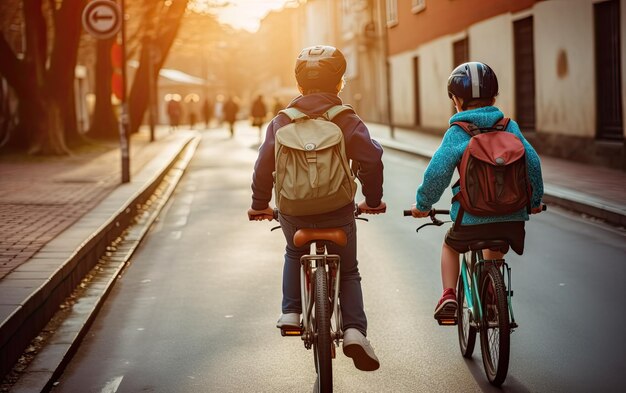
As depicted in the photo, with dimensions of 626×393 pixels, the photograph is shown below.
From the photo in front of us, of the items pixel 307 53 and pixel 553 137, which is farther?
pixel 553 137

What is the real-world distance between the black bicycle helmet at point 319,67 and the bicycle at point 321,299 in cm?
63

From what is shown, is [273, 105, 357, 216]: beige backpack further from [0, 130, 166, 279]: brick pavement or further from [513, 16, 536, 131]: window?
[513, 16, 536, 131]: window

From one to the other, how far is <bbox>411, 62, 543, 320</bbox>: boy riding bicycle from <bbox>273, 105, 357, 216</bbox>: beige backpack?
0.48 m

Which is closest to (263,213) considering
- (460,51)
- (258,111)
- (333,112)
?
(333,112)

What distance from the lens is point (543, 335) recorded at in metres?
6.18

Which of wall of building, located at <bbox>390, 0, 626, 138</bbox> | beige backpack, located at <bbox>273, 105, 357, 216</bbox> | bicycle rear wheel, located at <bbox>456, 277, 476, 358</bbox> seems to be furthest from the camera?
wall of building, located at <bbox>390, 0, 626, 138</bbox>

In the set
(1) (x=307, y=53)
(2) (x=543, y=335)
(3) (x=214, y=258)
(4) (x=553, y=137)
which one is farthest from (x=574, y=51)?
(1) (x=307, y=53)

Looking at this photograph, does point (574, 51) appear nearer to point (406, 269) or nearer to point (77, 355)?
point (406, 269)

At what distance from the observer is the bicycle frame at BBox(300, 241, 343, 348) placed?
4820mm

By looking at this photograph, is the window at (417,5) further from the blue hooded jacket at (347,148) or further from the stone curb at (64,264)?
the blue hooded jacket at (347,148)

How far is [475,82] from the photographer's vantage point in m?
5.07

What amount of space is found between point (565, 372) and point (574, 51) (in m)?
14.7

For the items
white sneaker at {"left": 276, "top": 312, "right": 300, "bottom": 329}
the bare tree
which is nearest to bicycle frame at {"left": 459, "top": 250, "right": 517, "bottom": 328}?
white sneaker at {"left": 276, "top": 312, "right": 300, "bottom": 329}

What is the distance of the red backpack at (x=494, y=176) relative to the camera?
4852 millimetres
